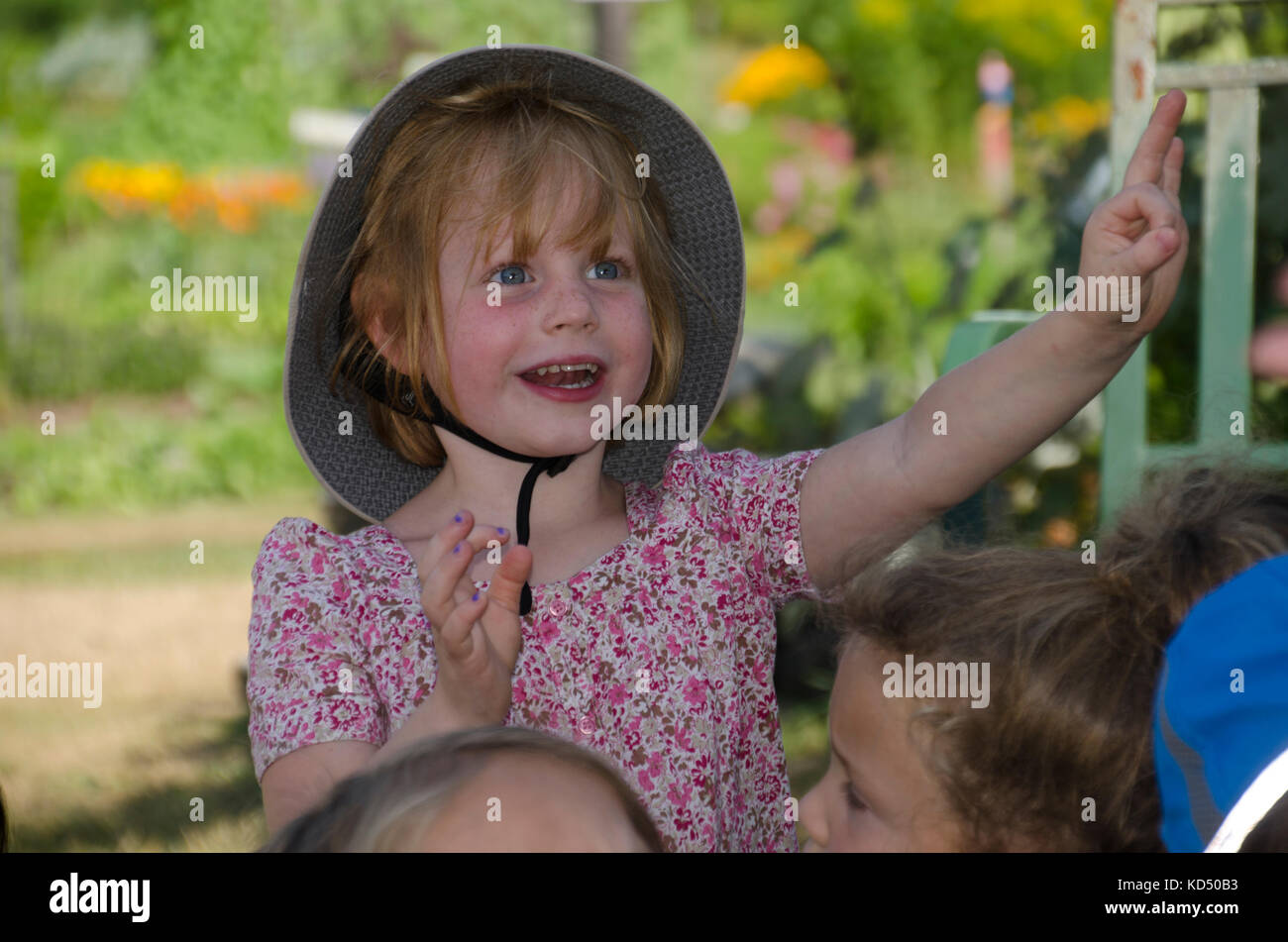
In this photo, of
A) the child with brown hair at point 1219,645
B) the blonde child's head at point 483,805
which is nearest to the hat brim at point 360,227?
the child with brown hair at point 1219,645

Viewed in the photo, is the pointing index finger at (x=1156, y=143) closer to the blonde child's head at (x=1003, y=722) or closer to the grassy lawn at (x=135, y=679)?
the blonde child's head at (x=1003, y=722)

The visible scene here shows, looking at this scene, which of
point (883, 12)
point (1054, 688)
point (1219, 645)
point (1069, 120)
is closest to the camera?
point (1219, 645)

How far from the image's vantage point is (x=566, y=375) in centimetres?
178

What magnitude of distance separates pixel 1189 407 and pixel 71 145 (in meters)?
7.18

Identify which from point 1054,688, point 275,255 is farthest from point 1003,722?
point 275,255

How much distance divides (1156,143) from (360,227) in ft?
3.33

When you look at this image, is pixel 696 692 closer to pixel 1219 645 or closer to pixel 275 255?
pixel 1219 645

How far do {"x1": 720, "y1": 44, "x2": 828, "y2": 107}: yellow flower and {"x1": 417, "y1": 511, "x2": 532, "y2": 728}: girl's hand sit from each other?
686 centimetres

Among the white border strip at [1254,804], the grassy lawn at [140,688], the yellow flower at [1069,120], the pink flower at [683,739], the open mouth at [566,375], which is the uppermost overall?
the yellow flower at [1069,120]

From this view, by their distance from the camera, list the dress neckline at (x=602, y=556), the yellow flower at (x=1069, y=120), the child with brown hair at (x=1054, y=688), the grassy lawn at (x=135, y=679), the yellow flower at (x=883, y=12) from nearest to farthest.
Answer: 1. the child with brown hair at (x=1054, y=688)
2. the dress neckline at (x=602, y=556)
3. the grassy lawn at (x=135, y=679)
4. the yellow flower at (x=1069, y=120)
5. the yellow flower at (x=883, y=12)

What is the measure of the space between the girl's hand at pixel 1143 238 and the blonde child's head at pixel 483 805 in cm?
75

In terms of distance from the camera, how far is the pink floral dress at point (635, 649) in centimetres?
167

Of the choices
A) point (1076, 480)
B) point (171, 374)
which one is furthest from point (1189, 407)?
point (171, 374)

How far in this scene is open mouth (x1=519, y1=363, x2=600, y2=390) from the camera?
1759mm
